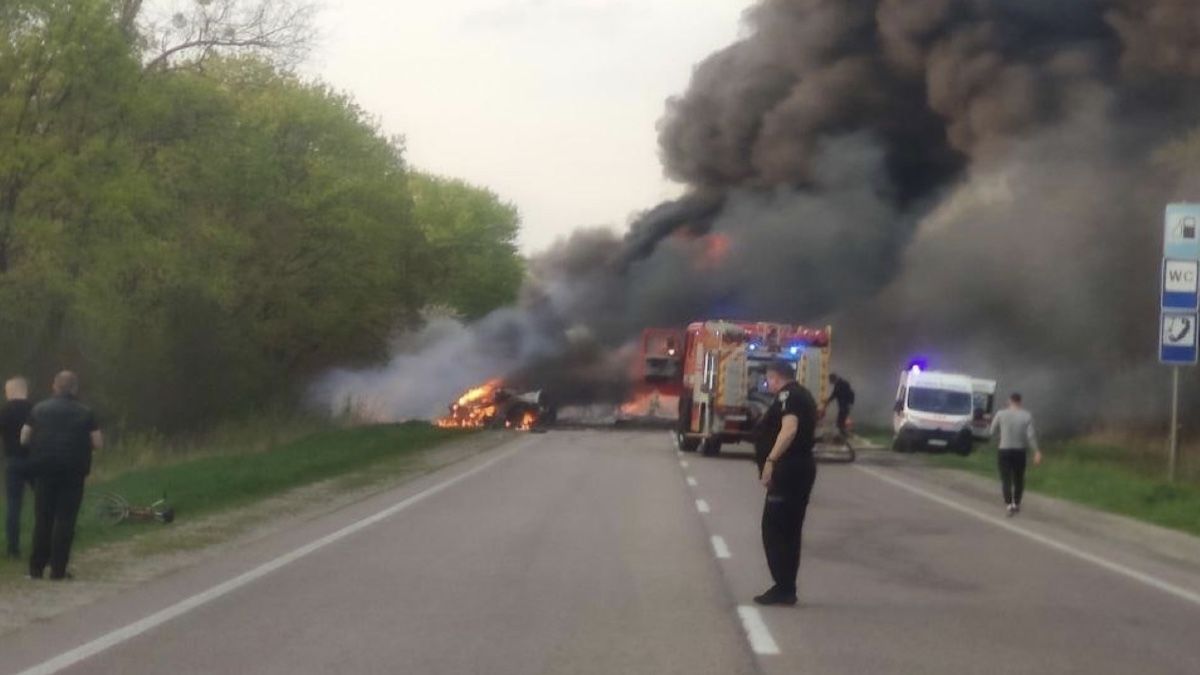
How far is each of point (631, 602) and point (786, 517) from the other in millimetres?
1372

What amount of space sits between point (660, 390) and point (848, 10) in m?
11.9

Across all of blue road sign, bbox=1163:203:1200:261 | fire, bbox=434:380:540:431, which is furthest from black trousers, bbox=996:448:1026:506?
fire, bbox=434:380:540:431

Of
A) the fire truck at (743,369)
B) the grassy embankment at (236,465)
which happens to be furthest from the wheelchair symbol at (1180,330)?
the fire truck at (743,369)

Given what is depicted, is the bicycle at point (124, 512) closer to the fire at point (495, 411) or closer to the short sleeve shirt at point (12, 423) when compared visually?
the short sleeve shirt at point (12, 423)

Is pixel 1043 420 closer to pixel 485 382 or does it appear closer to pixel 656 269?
pixel 656 269

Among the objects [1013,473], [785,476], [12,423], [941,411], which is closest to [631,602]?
[785,476]

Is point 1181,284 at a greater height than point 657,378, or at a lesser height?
greater

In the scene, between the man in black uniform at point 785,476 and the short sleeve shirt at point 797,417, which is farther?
the short sleeve shirt at point 797,417

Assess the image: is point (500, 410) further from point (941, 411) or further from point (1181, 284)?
point (1181, 284)

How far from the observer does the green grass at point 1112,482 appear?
80.1 ft

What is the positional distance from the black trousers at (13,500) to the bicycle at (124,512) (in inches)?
124

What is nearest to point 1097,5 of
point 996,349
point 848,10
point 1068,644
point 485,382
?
point 848,10

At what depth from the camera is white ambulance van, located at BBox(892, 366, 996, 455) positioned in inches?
1859

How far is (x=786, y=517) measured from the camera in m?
14.5
